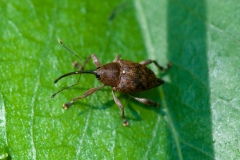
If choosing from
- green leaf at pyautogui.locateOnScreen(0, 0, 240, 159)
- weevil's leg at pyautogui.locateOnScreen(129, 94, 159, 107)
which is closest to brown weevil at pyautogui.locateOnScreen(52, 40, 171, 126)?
weevil's leg at pyautogui.locateOnScreen(129, 94, 159, 107)

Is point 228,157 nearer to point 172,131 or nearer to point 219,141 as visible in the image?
point 219,141

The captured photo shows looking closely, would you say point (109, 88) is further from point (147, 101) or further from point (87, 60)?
point (147, 101)

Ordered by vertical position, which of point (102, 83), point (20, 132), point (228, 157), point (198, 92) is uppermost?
point (102, 83)

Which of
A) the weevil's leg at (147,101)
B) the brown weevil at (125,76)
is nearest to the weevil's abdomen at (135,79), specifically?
the brown weevil at (125,76)

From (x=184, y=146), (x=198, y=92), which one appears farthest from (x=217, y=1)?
(x=184, y=146)

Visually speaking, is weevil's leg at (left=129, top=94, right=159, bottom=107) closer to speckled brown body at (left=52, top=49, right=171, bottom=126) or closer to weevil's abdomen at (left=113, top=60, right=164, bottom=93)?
speckled brown body at (left=52, top=49, right=171, bottom=126)

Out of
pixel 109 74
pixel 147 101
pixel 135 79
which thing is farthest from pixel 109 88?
pixel 147 101

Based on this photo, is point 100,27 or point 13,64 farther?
point 100,27
